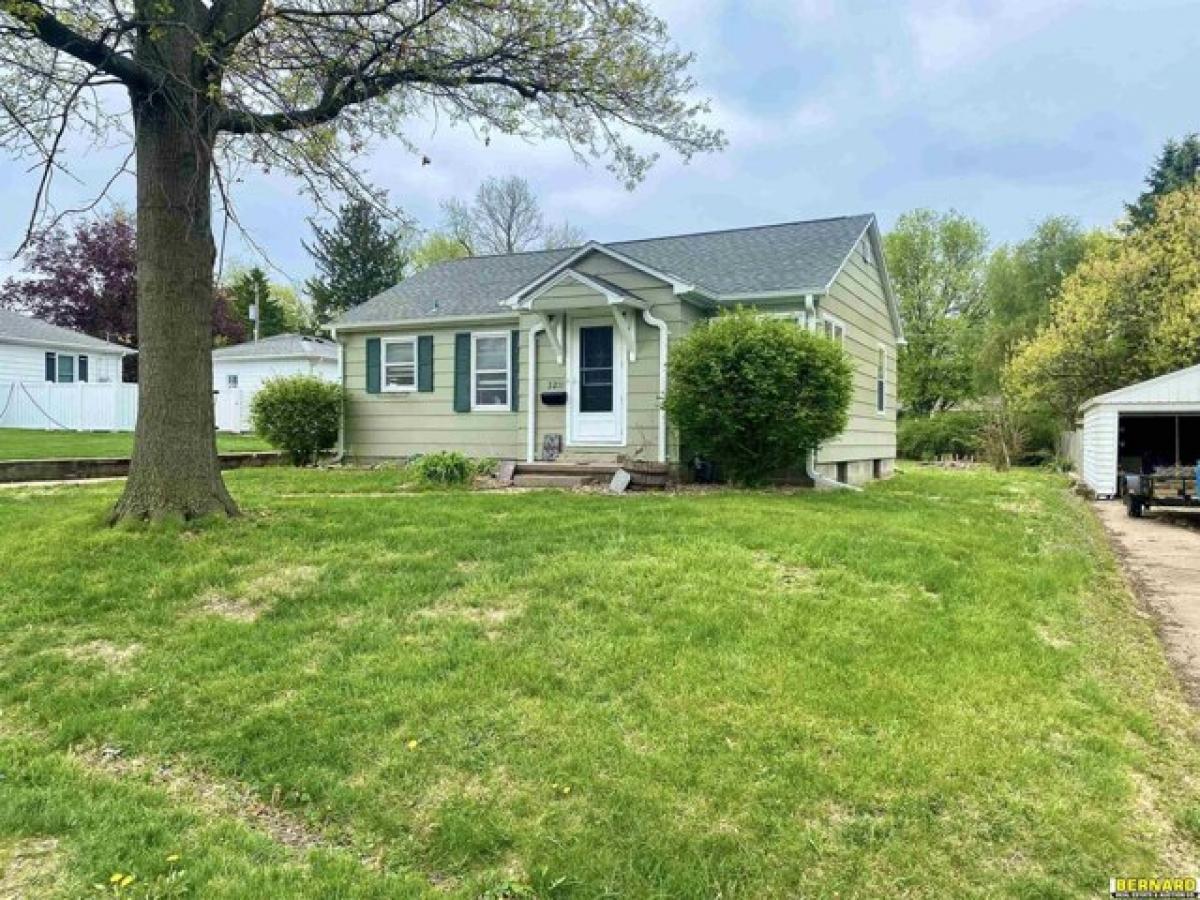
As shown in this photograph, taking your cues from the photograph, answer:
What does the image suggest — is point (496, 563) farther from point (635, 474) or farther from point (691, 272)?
point (691, 272)

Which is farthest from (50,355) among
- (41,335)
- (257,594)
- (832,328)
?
(257,594)

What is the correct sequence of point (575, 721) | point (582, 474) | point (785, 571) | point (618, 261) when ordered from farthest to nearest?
1. point (618, 261)
2. point (582, 474)
3. point (785, 571)
4. point (575, 721)

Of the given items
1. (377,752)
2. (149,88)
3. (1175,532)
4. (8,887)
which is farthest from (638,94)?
(1175,532)

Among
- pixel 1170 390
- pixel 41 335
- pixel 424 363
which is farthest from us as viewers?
pixel 41 335

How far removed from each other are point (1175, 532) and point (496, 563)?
32.9 feet

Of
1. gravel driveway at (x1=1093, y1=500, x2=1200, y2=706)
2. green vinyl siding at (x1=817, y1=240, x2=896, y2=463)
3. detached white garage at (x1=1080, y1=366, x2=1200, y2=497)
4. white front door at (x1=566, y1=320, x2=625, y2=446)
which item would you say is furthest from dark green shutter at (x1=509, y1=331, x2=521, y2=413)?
detached white garage at (x1=1080, y1=366, x2=1200, y2=497)

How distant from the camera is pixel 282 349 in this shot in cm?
2664

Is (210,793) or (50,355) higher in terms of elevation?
(50,355)

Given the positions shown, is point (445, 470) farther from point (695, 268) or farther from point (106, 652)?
point (106, 652)

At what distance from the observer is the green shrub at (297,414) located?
47.4ft

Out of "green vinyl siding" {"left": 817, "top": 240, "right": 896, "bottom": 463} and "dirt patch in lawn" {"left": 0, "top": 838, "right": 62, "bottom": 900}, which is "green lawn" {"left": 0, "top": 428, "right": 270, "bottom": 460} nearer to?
"dirt patch in lawn" {"left": 0, "top": 838, "right": 62, "bottom": 900}

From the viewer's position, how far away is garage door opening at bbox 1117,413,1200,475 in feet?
56.0

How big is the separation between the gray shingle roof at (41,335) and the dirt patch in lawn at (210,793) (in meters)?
26.1

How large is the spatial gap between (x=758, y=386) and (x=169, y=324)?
21.4ft
